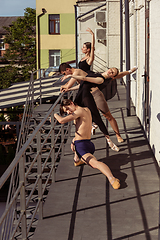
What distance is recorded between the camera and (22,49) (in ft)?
138

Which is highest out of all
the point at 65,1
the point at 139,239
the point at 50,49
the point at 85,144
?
the point at 65,1

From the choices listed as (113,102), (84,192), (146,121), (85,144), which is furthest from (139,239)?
(113,102)

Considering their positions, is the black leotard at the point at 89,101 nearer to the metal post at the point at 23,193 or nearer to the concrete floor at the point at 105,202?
the concrete floor at the point at 105,202

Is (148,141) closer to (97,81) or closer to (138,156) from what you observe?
(138,156)

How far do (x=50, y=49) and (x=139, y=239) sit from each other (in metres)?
32.0

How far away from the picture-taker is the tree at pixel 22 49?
4065 cm

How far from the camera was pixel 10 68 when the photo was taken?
143 ft

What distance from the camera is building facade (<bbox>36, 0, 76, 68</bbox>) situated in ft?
108

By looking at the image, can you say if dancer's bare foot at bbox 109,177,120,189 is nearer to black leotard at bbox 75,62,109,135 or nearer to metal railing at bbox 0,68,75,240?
metal railing at bbox 0,68,75,240

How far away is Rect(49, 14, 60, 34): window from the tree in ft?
22.2

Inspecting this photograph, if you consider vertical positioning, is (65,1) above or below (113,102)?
above

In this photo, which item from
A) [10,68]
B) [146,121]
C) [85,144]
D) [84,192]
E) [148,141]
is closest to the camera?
[84,192]

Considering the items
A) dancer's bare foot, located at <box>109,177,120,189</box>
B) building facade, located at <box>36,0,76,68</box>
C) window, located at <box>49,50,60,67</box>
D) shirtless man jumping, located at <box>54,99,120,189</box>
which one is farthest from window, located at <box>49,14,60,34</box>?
dancer's bare foot, located at <box>109,177,120,189</box>

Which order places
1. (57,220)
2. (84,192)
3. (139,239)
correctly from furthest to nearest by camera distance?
(84,192)
(57,220)
(139,239)
